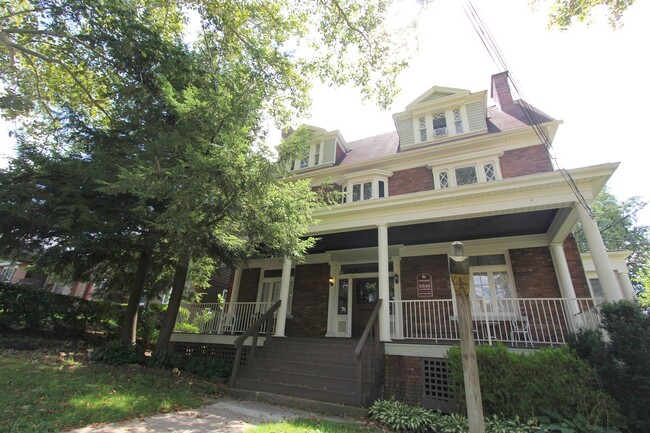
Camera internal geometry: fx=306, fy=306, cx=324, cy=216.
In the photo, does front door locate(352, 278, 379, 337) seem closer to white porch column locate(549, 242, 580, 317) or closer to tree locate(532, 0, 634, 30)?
white porch column locate(549, 242, 580, 317)

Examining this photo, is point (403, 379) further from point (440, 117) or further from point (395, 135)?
point (395, 135)

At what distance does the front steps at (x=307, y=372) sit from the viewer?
233 inches

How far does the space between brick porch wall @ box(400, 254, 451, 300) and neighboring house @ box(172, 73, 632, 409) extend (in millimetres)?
32

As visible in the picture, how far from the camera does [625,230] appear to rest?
23953 mm

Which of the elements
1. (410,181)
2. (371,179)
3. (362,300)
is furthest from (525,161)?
(362,300)

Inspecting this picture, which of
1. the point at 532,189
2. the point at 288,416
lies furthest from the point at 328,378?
the point at 532,189

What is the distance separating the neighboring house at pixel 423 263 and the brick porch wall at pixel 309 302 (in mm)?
→ 42

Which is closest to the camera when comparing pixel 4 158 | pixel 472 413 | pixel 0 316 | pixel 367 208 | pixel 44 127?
pixel 472 413

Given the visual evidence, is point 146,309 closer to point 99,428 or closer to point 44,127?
point 44,127

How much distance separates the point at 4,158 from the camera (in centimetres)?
755

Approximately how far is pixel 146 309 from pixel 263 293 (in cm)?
477

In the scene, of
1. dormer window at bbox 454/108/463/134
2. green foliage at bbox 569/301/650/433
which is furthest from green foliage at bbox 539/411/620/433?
dormer window at bbox 454/108/463/134

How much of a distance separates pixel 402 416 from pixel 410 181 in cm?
755

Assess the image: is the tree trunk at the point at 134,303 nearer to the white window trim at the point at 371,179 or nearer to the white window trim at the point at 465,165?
the white window trim at the point at 371,179
